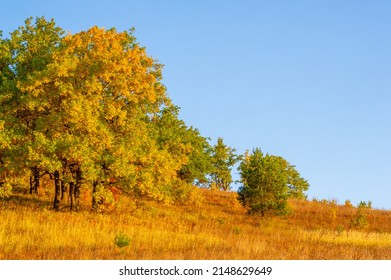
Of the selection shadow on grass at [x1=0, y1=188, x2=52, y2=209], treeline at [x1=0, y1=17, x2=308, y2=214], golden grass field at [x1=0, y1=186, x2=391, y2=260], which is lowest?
golden grass field at [x1=0, y1=186, x2=391, y2=260]

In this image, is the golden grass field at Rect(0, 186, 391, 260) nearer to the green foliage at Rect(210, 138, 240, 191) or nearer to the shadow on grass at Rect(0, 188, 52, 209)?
the shadow on grass at Rect(0, 188, 52, 209)

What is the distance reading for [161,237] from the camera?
21.7 m

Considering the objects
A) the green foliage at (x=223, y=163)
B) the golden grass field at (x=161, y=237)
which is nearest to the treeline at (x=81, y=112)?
the golden grass field at (x=161, y=237)

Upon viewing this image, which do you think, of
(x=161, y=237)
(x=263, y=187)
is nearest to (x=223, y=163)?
(x=263, y=187)

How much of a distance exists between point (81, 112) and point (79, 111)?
0.51 feet

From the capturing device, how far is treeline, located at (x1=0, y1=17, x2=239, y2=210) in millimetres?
26219

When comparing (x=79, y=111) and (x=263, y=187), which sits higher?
(x=79, y=111)

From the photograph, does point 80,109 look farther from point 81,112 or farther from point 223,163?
point 223,163

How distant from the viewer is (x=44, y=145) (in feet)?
84.3

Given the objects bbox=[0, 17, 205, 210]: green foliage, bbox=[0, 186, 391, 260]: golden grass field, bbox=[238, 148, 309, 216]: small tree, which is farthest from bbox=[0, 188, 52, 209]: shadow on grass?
bbox=[238, 148, 309, 216]: small tree

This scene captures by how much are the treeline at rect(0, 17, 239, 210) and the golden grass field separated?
2134 mm

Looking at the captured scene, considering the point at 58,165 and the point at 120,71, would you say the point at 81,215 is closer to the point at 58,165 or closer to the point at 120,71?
the point at 58,165

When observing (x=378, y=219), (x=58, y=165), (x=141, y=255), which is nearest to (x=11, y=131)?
(x=58, y=165)

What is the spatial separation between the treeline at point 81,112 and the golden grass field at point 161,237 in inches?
83.2
